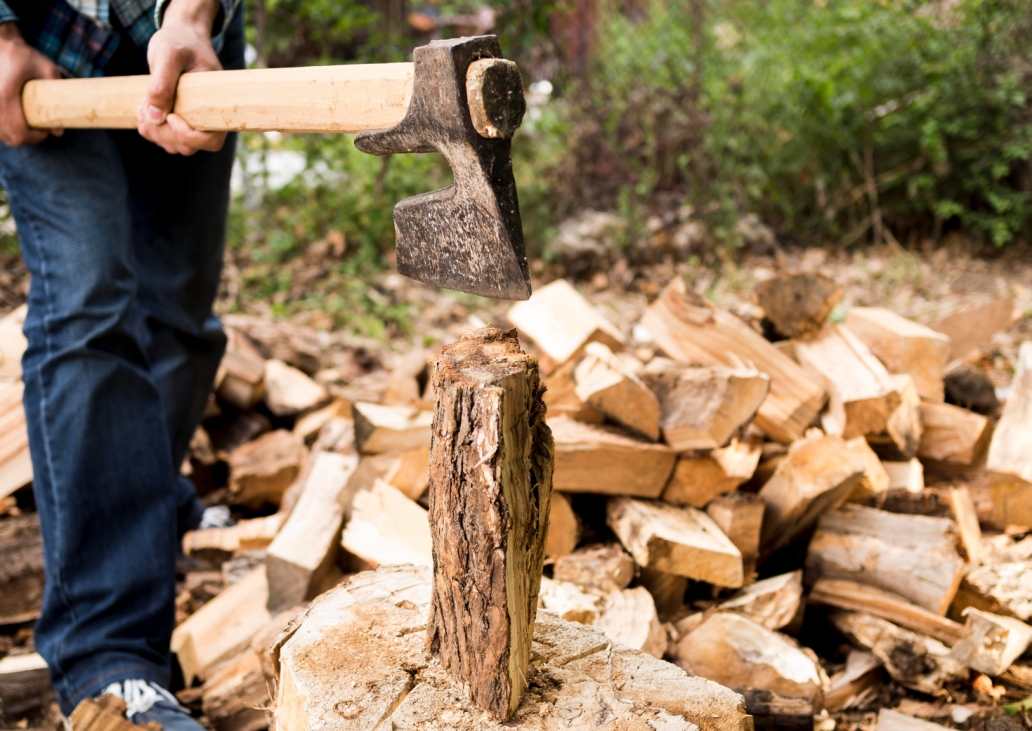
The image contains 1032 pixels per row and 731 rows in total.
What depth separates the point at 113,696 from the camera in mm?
1640

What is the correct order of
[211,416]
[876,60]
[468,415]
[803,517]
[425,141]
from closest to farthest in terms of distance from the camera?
[468,415], [425,141], [803,517], [211,416], [876,60]

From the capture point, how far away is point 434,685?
1.24 m

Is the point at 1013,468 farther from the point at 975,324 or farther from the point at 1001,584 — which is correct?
the point at 975,324

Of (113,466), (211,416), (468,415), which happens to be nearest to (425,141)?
(468,415)

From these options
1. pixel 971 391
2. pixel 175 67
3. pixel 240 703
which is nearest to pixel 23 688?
pixel 240 703

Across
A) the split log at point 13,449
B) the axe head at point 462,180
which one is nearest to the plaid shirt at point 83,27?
the axe head at point 462,180

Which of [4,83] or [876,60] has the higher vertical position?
[876,60]

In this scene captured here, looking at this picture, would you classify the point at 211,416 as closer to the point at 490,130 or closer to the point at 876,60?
the point at 490,130

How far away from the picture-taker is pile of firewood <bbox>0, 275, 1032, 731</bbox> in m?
1.80

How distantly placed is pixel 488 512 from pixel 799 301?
5.43ft

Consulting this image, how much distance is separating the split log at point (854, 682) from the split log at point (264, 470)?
1.76 metres

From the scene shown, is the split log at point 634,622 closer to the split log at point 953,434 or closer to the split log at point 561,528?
the split log at point 561,528

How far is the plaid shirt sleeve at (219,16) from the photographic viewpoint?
5.65 feet

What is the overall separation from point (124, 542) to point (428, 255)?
3.31ft
